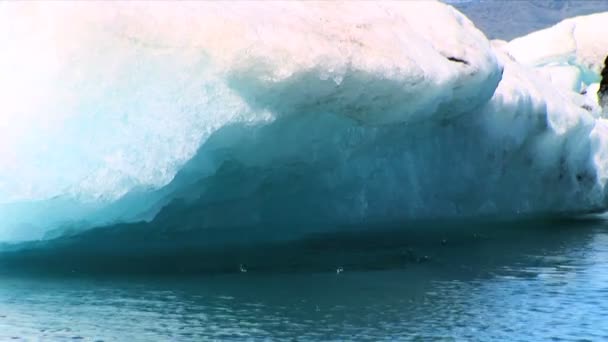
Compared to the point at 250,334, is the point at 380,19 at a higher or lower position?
higher

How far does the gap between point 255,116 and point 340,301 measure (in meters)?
2.67

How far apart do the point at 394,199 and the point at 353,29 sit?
4748mm

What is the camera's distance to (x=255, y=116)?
12.9 m

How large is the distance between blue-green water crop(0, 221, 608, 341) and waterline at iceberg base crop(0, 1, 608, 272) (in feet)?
2.40

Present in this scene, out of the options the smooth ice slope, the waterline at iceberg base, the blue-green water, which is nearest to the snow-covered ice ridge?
the waterline at iceberg base

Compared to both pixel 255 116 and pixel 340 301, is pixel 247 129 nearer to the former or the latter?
pixel 255 116

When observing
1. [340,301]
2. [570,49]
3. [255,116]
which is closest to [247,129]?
[255,116]

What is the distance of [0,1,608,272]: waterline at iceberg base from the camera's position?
11.7 meters

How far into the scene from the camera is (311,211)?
16.9 meters

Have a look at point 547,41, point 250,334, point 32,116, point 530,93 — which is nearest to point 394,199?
point 530,93

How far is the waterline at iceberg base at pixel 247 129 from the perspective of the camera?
→ 11.7 metres

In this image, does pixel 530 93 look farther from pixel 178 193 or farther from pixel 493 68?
pixel 178 193

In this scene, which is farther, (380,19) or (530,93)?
(530,93)

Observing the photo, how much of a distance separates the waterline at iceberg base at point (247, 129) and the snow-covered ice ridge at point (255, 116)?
2 cm
